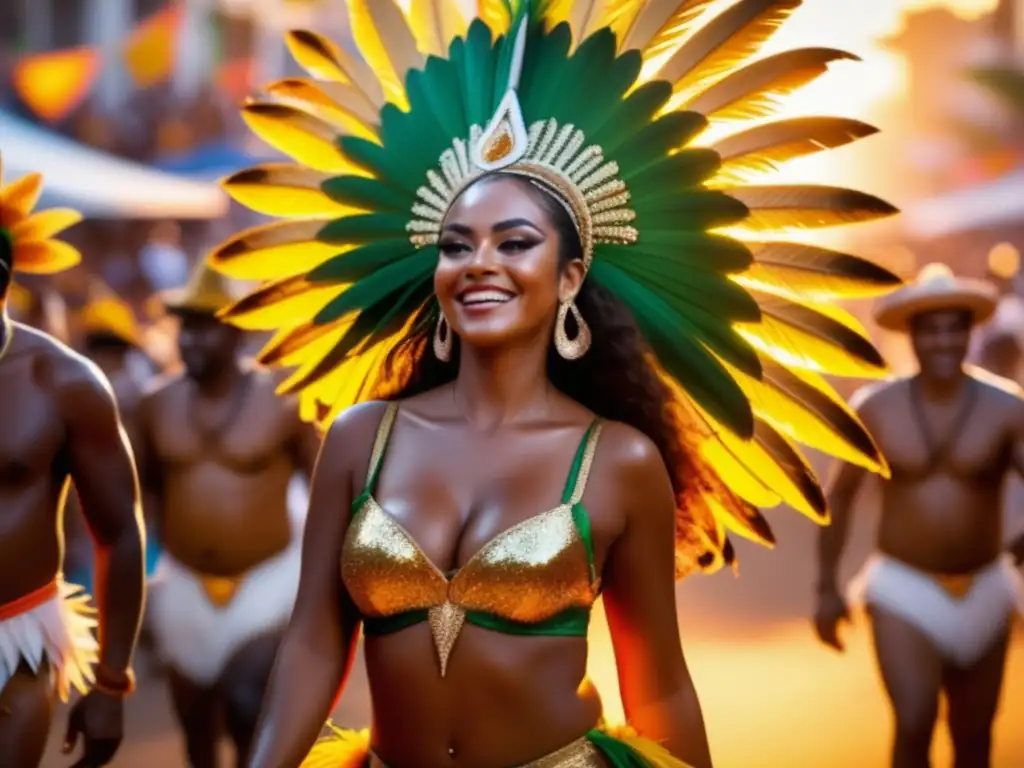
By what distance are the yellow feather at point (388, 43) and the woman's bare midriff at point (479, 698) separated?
4.35ft

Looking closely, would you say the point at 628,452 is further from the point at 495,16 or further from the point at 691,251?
the point at 495,16

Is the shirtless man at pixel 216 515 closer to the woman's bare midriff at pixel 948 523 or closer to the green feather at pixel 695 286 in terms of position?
the woman's bare midriff at pixel 948 523

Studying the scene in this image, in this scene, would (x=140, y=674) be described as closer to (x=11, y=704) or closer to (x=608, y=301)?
(x=11, y=704)

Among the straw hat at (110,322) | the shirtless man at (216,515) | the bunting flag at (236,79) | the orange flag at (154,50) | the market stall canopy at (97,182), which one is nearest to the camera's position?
the shirtless man at (216,515)

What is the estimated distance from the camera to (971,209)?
22766 mm

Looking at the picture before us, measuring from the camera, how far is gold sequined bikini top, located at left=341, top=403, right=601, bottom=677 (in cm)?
283

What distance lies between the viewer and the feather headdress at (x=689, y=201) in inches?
125

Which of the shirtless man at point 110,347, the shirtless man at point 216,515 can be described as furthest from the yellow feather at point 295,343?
the shirtless man at point 110,347

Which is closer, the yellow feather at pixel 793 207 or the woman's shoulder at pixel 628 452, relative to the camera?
the woman's shoulder at pixel 628 452

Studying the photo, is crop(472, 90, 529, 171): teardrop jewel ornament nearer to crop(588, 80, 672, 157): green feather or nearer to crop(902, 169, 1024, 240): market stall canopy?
crop(588, 80, 672, 157): green feather

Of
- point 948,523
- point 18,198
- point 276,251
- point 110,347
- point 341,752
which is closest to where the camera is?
point 341,752

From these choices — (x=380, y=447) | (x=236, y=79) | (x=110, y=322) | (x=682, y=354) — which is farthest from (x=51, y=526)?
(x=236, y=79)

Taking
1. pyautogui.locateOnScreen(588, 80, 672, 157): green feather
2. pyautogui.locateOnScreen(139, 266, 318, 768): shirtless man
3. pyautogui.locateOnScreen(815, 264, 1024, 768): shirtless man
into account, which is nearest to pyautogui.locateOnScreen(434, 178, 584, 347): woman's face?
pyautogui.locateOnScreen(588, 80, 672, 157): green feather

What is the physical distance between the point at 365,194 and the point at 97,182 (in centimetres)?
1584
